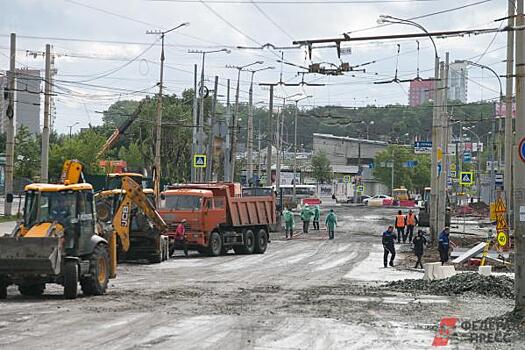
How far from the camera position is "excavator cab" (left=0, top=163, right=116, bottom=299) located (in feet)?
59.1

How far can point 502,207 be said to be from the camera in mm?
31453

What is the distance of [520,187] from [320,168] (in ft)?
363

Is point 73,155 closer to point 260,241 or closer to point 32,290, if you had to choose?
point 260,241

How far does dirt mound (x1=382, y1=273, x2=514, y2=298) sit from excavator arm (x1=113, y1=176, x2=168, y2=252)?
36.0 ft

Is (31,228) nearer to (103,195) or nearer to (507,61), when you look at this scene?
(103,195)

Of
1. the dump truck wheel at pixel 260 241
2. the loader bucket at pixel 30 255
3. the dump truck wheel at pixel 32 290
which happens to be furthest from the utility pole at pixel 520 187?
the dump truck wheel at pixel 260 241

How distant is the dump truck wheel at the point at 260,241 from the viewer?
38.4 meters

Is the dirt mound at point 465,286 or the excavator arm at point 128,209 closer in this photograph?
the dirt mound at point 465,286

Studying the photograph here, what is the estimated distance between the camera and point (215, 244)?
35.8 m

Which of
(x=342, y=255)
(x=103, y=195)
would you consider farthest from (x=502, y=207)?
(x=103, y=195)

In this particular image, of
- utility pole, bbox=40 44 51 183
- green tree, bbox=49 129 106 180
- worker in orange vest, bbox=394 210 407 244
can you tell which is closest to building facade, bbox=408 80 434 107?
worker in orange vest, bbox=394 210 407 244

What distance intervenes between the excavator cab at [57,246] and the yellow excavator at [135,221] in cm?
1009
